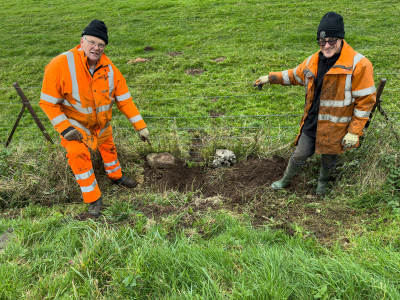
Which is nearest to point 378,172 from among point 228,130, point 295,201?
point 295,201

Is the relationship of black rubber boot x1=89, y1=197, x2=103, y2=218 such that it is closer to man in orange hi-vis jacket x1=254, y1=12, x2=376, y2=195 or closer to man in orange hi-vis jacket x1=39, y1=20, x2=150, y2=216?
man in orange hi-vis jacket x1=39, y1=20, x2=150, y2=216

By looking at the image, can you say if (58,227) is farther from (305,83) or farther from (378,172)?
(378,172)

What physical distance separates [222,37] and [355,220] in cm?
960

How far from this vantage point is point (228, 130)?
177 inches

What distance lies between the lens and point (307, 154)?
128 inches

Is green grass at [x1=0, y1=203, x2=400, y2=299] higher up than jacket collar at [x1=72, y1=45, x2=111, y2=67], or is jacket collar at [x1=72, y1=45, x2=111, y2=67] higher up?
jacket collar at [x1=72, y1=45, x2=111, y2=67]

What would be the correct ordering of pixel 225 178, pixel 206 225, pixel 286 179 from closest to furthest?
1. pixel 206 225
2. pixel 286 179
3. pixel 225 178

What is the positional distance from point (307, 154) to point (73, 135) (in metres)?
2.81

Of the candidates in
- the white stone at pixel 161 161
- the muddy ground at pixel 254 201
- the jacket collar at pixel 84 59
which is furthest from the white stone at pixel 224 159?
the jacket collar at pixel 84 59

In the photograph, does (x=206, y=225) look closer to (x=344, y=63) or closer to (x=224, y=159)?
(x=224, y=159)

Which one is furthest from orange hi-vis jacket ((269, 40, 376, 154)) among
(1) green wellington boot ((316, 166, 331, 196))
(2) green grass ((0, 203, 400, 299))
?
(2) green grass ((0, 203, 400, 299))

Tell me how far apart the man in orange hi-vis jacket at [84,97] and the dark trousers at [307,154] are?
2.29 meters

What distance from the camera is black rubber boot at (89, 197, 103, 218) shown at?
3.17m

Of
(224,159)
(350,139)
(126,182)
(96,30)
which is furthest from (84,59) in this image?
(350,139)
